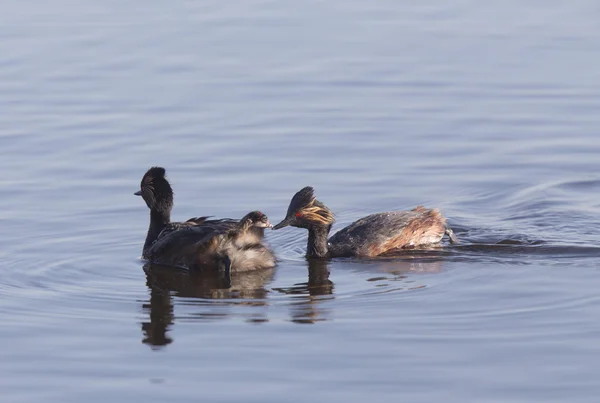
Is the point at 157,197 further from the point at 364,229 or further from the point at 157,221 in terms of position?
the point at 364,229

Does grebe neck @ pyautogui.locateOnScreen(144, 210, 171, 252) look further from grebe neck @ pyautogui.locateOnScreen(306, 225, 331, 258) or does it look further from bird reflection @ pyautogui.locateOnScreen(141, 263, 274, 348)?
grebe neck @ pyautogui.locateOnScreen(306, 225, 331, 258)

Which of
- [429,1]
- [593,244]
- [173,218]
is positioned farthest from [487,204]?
[429,1]

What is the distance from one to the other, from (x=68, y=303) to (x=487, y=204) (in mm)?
5606

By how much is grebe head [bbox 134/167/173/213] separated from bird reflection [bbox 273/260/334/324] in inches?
70.7

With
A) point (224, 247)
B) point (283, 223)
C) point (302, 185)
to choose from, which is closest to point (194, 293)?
point (224, 247)

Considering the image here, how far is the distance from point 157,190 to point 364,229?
235cm

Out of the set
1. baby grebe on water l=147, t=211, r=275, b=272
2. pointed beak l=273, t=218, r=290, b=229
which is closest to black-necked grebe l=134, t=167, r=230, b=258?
baby grebe on water l=147, t=211, r=275, b=272

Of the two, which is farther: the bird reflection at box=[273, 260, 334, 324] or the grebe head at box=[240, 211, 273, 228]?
the grebe head at box=[240, 211, 273, 228]

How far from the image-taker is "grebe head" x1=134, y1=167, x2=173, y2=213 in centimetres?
1377

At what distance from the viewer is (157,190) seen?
45.4ft

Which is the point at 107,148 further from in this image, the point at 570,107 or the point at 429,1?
the point at 429,1

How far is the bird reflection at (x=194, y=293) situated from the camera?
34.6 feet

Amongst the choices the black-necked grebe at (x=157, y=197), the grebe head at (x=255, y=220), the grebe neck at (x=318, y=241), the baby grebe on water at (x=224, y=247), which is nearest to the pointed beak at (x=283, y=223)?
the grebe neck at (x=318, y=241)

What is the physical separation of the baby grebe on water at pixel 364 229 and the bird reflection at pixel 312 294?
315mm
